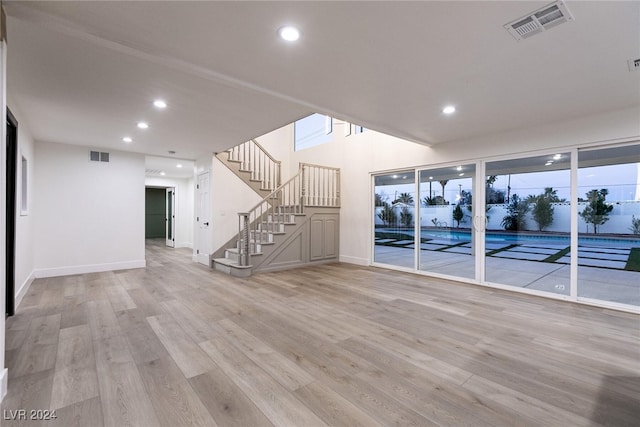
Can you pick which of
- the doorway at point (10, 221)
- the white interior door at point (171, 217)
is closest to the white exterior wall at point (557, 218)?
the doorway at point (10, 221)

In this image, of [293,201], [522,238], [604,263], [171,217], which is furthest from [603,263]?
[171,217]

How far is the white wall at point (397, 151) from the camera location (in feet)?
12.3

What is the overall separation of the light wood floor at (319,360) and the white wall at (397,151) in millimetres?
2264

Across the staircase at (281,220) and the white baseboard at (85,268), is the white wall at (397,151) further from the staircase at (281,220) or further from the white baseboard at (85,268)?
the white baseboard at (85,268)

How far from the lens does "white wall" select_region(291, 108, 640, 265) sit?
3738 millimetres

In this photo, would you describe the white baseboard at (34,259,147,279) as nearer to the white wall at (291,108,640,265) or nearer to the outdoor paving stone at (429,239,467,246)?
the white wall at (291,108,640,265)

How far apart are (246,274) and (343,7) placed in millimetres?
4607

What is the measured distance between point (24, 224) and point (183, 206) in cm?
567

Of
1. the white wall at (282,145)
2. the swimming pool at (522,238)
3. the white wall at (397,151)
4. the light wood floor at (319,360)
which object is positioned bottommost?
the light wood floor at (319,360)

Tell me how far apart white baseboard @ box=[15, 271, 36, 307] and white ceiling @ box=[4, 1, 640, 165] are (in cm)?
240

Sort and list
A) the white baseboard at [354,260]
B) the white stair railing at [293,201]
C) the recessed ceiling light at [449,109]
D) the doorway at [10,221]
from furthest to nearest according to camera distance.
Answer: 1. the white baseboard at [354,260]
2. the white stair railing at [293,201]
3. the recessed ceiling light at [449,109]
4. the doorway at [10,221]

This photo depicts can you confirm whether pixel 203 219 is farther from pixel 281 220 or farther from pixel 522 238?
pixel 522 238

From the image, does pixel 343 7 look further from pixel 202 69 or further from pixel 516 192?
pixel 516 192

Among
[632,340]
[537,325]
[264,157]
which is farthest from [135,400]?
[264,157]
